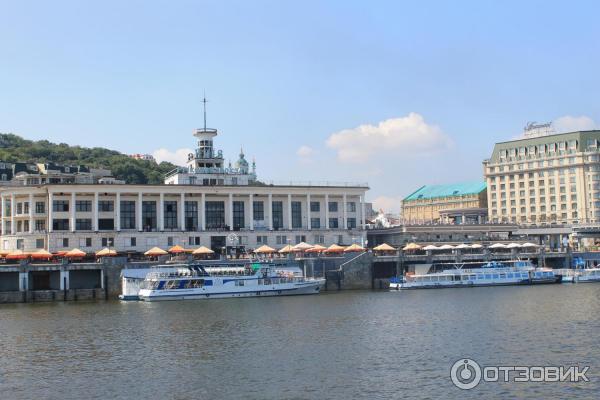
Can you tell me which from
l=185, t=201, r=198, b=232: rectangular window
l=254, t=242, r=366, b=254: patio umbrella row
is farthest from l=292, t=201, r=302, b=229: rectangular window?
l=185, t=201, r=198, b=232: rectangular window

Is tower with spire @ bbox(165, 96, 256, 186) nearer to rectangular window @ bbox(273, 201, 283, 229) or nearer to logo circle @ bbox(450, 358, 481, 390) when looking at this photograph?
rectangular window @ bbox(273, 201, 283, 229)

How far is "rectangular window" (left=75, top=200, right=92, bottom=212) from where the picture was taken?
123481 millimetres

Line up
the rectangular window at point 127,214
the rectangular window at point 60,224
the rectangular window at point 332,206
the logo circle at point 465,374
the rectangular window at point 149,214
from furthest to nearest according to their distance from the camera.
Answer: the rectangular window at point 332,206, the rectangular window at point 149,214, the rectangular window at point 127,214, the rectangular window at point 60,224, the logo circle at point 465,374

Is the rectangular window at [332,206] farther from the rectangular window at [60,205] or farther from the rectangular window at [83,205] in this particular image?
the rectangular window at [60,205]

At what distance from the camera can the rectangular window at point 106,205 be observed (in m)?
125

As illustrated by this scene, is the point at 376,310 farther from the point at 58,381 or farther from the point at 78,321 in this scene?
the point at 58,381

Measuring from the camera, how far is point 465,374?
4491 centimetres

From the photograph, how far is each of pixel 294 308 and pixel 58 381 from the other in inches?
1633

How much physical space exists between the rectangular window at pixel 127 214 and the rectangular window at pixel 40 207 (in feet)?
41.6

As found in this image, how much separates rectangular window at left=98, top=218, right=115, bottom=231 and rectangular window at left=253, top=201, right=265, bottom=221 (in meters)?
24.9

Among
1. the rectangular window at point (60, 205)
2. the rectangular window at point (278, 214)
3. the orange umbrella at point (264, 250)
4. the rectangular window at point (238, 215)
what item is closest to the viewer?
the orange umbrella at point (264, 250)

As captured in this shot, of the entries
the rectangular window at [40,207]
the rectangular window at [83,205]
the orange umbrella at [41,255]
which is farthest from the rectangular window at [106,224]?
the orange umbrella at [41,255]

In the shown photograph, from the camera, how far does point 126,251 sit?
121500 mm

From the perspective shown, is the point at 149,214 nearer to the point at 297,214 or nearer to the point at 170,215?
the point at 170,215
